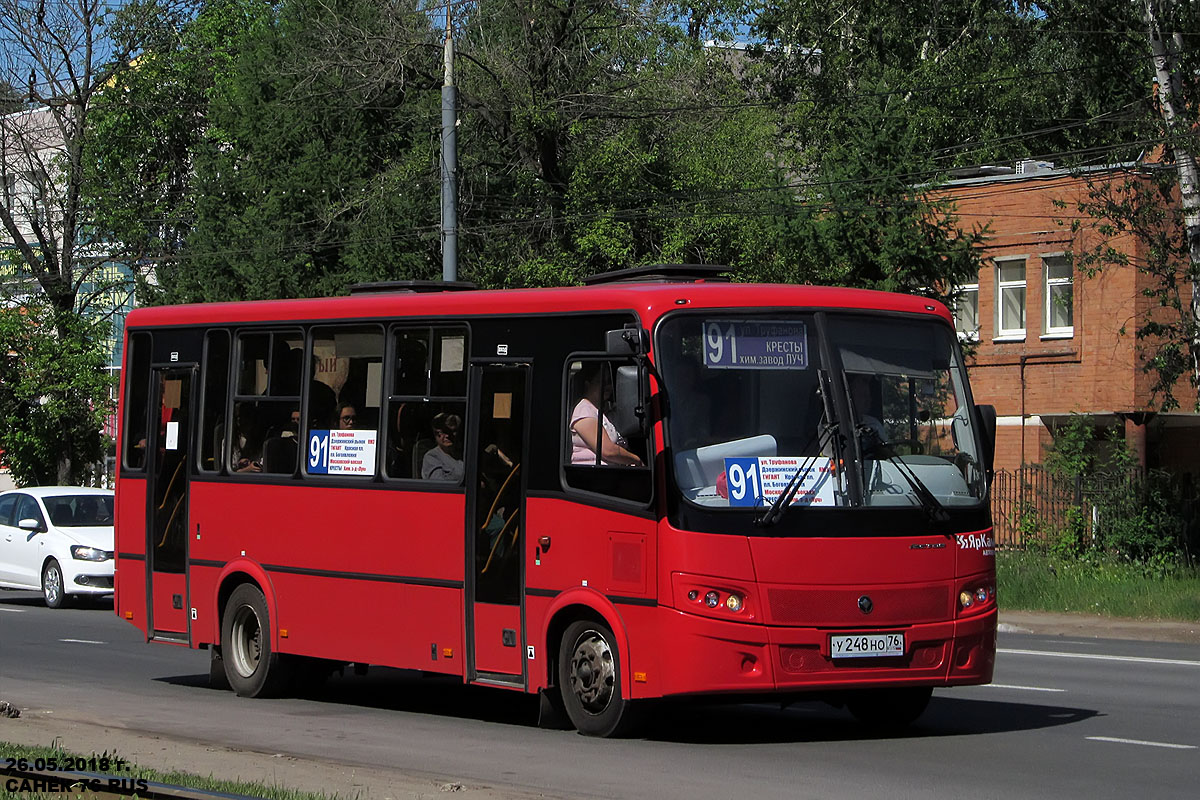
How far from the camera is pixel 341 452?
1372 cm

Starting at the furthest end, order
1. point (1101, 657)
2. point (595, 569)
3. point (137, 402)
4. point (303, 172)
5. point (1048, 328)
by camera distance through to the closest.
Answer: point (303, 172) < point (1048, 328) < point (1101, 657) < point (137, 402) < point (595, 569)

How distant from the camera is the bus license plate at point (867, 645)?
1087cm

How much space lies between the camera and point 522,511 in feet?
39.4

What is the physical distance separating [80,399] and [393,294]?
104 feet

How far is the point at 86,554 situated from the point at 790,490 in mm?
16526

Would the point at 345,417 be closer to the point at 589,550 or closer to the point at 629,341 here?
the point at 589,550

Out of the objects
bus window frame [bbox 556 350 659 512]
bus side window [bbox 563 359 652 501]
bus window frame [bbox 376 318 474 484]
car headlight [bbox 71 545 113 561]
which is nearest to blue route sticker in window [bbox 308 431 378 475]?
bus window frame [bbox 376 318 474 484]

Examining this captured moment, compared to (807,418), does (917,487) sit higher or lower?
lower

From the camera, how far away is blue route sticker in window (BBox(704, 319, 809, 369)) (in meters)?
11.2

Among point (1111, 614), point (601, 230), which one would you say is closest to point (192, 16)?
point (601, 230)

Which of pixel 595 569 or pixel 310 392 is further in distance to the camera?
pixel 310 392

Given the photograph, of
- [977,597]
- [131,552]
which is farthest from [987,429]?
[131,552]

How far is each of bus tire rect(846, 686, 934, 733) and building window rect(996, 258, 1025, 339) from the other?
88.7 feet

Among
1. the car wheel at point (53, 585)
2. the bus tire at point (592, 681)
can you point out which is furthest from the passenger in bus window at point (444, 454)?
the car wheel at point (53, 585)
